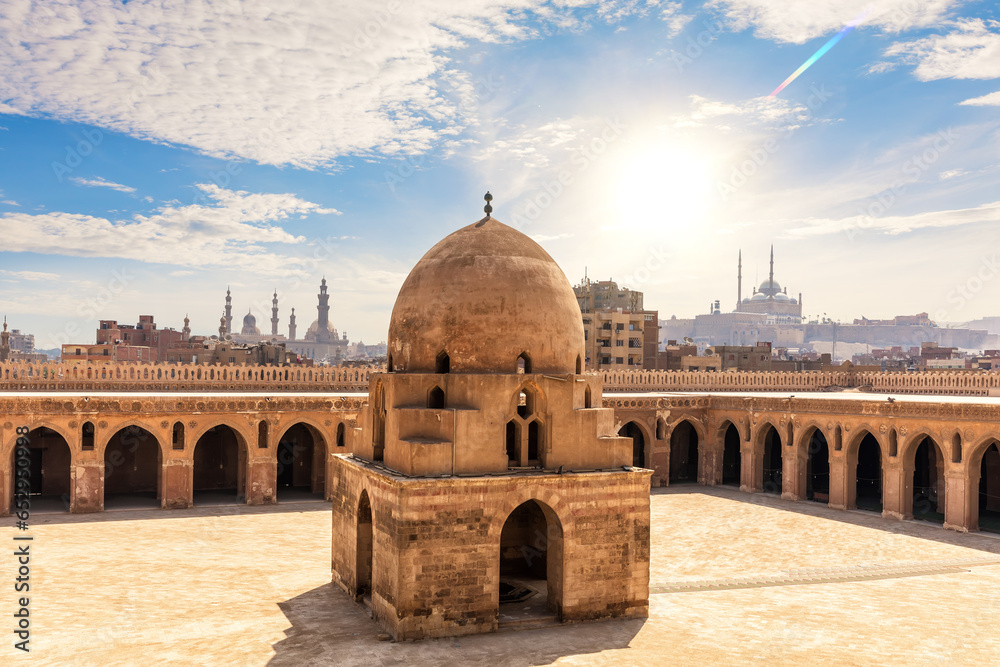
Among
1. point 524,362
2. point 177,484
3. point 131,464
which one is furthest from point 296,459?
point 524,362

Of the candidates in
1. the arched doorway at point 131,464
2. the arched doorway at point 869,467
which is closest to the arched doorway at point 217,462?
the arched doorway at point 131,464

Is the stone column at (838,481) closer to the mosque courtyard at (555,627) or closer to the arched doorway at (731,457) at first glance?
the mosque courtyard at (555,627)

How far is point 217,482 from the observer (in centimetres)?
2608

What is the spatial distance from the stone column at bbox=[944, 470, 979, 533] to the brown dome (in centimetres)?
1311

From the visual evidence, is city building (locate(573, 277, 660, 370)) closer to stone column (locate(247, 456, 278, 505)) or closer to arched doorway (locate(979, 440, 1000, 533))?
arched doorway (locate(979, 440, 1000, 533))

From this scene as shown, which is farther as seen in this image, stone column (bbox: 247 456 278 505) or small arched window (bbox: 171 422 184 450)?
stone column (bbox: 247 456 278 505)

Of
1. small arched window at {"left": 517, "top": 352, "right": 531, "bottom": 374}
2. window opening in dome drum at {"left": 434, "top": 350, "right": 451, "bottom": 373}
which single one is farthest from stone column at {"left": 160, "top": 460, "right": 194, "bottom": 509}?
small arched window at {"left": 517, "top": 352, "right": 531, "bottom": 374}

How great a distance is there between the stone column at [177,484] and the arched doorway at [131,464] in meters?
2.59

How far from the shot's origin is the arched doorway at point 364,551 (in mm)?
12984

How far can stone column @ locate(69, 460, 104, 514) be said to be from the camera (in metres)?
20.8

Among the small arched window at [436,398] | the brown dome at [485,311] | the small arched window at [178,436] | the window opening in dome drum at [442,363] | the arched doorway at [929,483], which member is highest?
the brown dome at [485,311]

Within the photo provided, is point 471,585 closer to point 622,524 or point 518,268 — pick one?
point 622,524

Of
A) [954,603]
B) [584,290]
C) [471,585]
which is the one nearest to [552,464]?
[471,585]

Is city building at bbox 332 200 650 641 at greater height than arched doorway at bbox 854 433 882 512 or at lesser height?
greater
